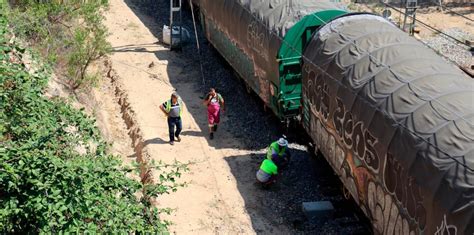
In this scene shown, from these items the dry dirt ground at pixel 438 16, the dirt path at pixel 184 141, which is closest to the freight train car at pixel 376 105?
the dirt path at pixel 184 141

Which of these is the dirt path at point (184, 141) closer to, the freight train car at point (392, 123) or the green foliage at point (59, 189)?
the freight train car at point (392, 123)

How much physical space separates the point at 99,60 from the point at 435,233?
50.2 ft

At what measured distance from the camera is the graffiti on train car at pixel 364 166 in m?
→ 9.74

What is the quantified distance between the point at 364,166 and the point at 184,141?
664 cm

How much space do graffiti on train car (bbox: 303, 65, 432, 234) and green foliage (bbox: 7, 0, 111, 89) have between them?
6.99 m

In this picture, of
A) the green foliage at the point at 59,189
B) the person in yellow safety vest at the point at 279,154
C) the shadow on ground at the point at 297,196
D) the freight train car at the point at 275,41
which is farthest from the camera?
the freight train car at the point at 275,41

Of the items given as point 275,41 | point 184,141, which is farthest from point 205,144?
point 275,41

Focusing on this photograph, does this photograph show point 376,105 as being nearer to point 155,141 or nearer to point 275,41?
point 275,41

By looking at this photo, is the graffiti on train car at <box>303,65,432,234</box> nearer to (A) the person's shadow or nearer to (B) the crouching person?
(B) the crouching person

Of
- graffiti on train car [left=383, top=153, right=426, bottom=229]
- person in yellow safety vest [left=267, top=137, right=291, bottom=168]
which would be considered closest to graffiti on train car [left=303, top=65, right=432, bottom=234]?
graffiti on train car [left=383, top=153, right=426, bottom=229]

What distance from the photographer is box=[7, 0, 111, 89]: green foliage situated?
16.9 metres

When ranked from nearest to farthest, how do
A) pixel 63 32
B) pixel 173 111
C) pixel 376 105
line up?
pixel 376 105
pixel 173 111
pixel 63 32

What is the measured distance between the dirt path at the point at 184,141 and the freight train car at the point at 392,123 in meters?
2.48

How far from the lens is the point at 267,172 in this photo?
14.3 metres
